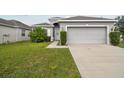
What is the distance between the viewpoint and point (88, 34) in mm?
20125

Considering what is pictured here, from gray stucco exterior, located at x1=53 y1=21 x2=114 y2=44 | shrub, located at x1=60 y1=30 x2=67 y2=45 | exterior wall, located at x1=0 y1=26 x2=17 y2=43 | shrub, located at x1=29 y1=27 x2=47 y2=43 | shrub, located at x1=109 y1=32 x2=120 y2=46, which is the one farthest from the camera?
shrub, located at x1=29 y1=27 x2=47 y2=43

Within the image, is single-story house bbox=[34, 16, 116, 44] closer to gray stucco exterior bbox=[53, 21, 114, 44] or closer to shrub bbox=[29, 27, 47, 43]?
gray stucco exterior bbox=[53, 21, 114, 44]

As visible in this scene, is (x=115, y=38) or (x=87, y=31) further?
(x=87, y=31)

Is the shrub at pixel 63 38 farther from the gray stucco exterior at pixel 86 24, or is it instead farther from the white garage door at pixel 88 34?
the white garage door at pixel 88 34

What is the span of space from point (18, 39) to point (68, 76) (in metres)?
23.2

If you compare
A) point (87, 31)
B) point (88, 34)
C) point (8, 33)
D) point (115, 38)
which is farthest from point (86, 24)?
point (8, 33)

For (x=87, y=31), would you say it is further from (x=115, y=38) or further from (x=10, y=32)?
(x=10, y=32)

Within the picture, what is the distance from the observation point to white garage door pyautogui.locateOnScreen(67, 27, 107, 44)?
65.9 ft

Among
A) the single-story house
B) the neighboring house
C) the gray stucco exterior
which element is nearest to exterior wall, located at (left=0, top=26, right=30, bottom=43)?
the neighboring house

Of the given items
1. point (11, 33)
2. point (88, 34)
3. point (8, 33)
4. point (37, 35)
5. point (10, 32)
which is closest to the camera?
point (88, 34)

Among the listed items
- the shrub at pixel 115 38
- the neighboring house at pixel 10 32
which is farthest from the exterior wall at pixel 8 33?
the shrub at pixel 115 38

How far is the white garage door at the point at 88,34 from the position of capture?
20.1 metres
